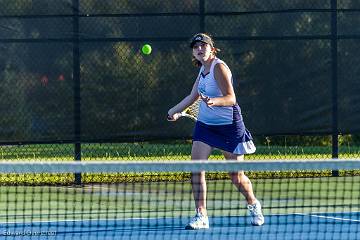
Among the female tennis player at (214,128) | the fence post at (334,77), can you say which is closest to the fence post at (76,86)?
the fence post at (334,77)

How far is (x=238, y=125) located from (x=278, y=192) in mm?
2533

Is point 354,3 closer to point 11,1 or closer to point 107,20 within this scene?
point 107,20

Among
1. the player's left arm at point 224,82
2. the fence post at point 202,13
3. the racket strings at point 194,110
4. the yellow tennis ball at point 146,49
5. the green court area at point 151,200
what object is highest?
the fence post at point 202,13

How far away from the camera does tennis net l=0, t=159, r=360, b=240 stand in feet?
15.7

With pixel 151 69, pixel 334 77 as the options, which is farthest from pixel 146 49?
pixel 334 77

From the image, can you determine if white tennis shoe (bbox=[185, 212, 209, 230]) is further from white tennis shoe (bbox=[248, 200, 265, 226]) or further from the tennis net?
white tennis shoe (bbox=[248, 200, 265, 226])


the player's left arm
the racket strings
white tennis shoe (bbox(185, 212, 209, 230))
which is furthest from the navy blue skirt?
the racket strings

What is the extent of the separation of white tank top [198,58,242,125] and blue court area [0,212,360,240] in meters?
0.75

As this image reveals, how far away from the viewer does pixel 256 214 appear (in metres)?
6.96

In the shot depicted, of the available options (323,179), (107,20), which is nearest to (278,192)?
(323,179)

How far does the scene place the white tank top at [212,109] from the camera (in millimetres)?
6898

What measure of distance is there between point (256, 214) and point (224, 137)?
59 centimetres

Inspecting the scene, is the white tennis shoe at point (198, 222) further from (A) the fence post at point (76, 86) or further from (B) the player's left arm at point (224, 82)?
(A) the fence post at point (76, 86)

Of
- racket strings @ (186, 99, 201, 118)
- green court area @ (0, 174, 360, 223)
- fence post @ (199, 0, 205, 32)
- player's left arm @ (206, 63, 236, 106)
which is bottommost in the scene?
green court area @ (0, 174, 360, 223)
